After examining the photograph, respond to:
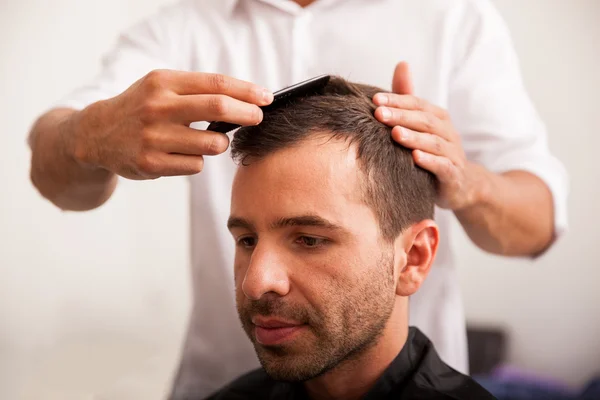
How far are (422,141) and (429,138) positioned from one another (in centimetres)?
1

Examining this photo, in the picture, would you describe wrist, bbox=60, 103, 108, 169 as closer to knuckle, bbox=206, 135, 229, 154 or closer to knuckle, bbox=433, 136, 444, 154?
Answer: knuckle, bbox=206, 135, 229, 154

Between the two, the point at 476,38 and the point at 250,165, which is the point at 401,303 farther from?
the point at 476,38

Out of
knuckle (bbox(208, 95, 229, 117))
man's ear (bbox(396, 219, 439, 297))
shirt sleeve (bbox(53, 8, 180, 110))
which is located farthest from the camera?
shirt sleeve (bbox(53, 8, 180, 110))

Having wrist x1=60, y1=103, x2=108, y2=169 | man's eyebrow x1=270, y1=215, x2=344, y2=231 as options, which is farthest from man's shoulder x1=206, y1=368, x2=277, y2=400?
wrist x1=60, y1=103, x2=108, y2=169

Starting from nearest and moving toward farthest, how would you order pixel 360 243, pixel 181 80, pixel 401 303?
pixel 181 80 < pixel 360 243 < pixel 401 303

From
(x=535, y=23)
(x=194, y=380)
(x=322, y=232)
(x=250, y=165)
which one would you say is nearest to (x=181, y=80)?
(x=250, y=165)

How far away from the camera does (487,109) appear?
125 centimetres

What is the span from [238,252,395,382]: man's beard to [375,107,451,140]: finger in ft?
0.67

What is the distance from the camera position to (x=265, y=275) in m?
0.92

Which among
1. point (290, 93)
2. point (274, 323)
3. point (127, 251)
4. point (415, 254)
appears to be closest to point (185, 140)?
point (290, 93)

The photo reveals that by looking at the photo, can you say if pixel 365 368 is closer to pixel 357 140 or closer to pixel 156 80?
pixel 357 140

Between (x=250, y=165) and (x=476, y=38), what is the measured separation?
0.58m

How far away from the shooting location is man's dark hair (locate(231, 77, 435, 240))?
0.98 meters

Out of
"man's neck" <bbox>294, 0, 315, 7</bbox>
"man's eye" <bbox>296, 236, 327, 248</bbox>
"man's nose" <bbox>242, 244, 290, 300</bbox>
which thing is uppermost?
"man's neck" <bbox>294, 0, 315, 7</bbox>
